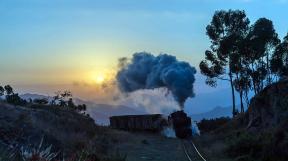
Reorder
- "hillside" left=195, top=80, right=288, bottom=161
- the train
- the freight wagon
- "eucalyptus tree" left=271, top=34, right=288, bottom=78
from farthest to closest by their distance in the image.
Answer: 1. "eucalyptus tree" left=271, top=34, right=288, bottom=78
2. the freight wagon
3. the train
4. "hillside" left=195, top=80, right=288, bottom=161

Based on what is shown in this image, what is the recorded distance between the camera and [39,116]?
40938 millimetres

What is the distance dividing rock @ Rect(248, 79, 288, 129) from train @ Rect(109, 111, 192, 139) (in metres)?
8.82

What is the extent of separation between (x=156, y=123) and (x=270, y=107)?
2079 centimetres

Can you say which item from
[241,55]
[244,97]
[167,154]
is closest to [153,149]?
[167,154]

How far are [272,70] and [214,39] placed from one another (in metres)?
10.5

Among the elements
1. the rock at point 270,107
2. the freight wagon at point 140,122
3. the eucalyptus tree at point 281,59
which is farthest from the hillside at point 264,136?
the eucalyptus tree at point 281,59

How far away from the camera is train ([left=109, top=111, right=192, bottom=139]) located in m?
54.2

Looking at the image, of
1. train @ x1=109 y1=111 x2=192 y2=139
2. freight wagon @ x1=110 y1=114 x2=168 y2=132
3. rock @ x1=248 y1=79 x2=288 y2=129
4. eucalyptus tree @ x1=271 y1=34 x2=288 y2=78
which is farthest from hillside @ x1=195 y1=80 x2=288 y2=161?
eucalyptus tree @ x1=271 y1=34 x2=288 y2=78

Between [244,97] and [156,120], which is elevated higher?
[244,97]

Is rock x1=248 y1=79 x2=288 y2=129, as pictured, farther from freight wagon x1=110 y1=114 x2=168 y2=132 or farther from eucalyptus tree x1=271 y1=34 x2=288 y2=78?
eucalyptus tree x1=271 y1=34 x2=288 y2=78

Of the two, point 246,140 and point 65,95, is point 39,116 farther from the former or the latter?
point 65,95

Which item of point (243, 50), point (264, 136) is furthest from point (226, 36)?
point (264, 136)

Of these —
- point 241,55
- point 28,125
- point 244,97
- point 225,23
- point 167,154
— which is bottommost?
point 167,154

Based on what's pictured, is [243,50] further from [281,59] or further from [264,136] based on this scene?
[264,136]
